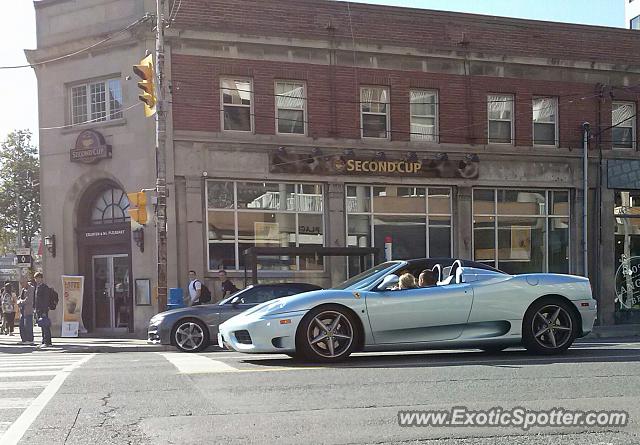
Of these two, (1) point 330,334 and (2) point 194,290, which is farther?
(2) point 194,290

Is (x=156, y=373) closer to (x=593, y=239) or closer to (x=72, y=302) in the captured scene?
(x=72, y=302)

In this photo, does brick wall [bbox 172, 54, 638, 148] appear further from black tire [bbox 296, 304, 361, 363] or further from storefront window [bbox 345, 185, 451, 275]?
black tire [bbox 296, 304, 361, 363]

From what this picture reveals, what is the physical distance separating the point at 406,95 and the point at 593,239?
7739mm

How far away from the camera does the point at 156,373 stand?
26.3 feet

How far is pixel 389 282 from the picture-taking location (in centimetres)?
865

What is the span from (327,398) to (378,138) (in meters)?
15.5

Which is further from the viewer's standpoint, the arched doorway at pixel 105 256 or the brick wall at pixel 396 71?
the arched doorway at pixel 105 256

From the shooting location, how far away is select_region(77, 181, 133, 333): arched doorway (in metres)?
20.2

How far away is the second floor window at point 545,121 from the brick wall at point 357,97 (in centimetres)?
19

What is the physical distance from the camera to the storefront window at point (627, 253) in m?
22.9

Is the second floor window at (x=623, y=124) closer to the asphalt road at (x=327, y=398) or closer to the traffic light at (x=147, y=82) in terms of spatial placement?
the traffic light at (x=147, y=82)

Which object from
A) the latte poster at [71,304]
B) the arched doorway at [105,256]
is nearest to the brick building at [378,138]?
the arched doorway at [105,256]

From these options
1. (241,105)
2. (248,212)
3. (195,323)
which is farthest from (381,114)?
(195,323)

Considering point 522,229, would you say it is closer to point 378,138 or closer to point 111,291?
point 378,138
